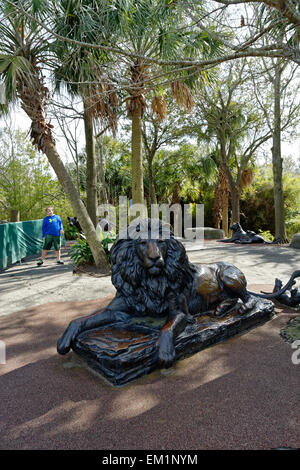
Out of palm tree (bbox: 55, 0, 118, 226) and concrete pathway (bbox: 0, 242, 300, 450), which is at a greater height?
palm tree (bbox: 55, 0, 118, 226)

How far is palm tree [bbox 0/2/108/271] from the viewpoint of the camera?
270 inches

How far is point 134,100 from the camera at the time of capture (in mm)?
8570

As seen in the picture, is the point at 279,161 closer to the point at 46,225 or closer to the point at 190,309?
the point at 46,225

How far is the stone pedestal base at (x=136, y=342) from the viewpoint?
2.50 m

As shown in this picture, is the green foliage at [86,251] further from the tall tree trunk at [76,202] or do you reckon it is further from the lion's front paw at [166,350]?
the lion's front paw at [166,350]

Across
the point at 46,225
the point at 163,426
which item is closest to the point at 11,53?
the point at 46,225

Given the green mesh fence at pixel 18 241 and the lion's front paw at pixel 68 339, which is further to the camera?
the green mesh fence at pixel 18 241

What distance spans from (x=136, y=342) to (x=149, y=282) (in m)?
0.57

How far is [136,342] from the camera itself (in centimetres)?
270

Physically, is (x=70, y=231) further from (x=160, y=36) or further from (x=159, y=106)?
(x=160, y=36)

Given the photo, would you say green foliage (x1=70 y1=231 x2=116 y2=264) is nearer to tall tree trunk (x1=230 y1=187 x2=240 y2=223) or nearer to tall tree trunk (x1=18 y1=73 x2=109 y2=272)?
tall tree trunk (x1=18 y1=73 x2=109 y2=272)

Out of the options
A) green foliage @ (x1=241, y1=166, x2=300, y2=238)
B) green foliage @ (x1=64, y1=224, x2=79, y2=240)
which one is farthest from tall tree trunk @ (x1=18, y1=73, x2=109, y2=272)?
green foliage @ (x1=241, y1=166, x2=300, y2=238)

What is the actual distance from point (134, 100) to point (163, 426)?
817cm

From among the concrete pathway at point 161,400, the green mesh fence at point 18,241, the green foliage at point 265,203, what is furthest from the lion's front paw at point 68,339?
the green foliage at point 265,203
